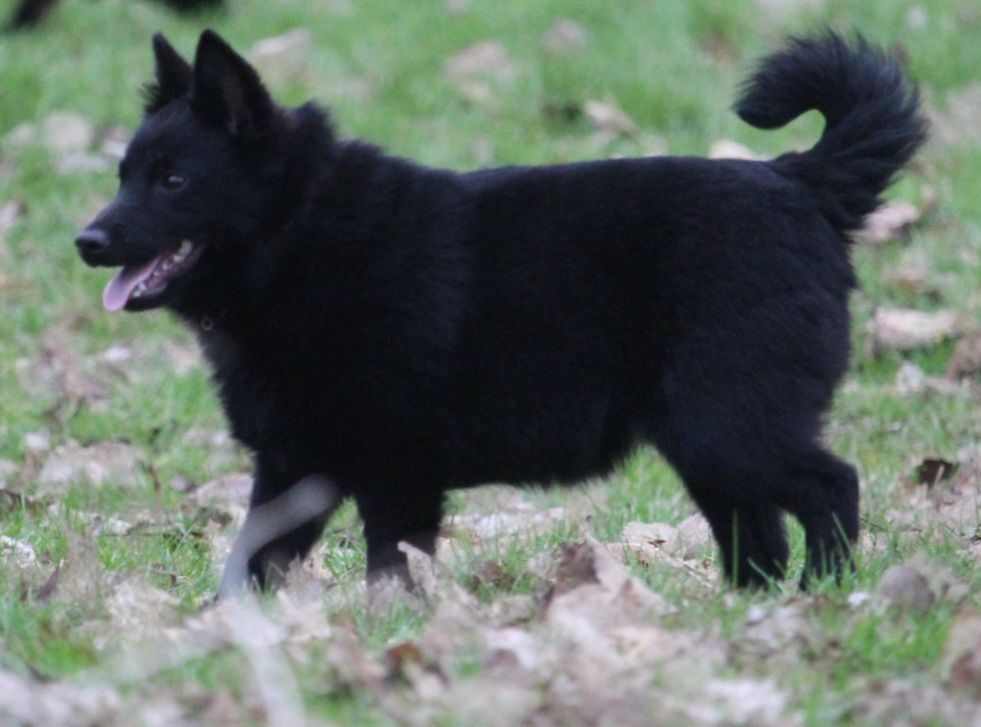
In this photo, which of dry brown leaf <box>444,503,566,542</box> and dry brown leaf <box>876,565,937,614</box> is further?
dry brown leaf <box>444,503,566,542</box>

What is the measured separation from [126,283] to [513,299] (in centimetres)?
92

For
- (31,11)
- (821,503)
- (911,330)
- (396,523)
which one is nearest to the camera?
(821,503)

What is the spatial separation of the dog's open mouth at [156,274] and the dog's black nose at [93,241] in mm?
110

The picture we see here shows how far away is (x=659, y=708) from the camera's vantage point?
7.99ft

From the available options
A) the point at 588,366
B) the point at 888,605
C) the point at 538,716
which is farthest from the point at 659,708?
the point at 588,366

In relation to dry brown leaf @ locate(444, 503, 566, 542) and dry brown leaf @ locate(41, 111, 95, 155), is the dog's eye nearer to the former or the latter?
dry brown leaf @ locate(444, 503, 566, 542)

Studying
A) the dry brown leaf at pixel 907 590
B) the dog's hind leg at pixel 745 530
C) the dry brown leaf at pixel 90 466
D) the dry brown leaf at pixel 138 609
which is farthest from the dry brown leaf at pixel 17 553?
the dry brown leaf at pixel 907 590

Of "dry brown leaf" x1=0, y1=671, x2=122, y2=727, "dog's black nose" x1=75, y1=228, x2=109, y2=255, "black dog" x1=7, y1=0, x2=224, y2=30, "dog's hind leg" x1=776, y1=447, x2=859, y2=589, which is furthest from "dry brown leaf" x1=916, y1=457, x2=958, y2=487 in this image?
"black dog" x1=7, y1=0, x2=224, y2=30

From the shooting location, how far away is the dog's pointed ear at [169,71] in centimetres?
417

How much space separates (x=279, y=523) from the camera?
3.90 m

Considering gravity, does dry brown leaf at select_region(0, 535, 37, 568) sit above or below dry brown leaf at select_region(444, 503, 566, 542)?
above

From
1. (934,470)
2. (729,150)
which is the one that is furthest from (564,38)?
(934,470)

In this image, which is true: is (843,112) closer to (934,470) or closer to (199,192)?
(934,470)

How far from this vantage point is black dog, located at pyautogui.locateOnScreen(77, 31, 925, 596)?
12.1 feet
